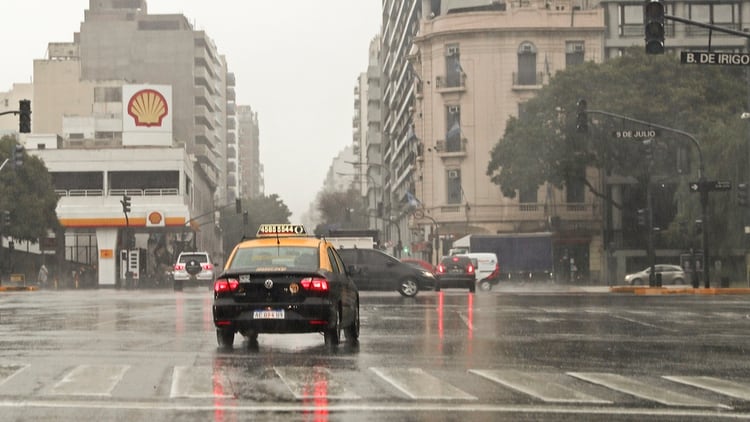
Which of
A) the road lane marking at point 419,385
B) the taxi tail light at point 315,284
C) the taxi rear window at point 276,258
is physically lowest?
the road lane marking at point 419,385

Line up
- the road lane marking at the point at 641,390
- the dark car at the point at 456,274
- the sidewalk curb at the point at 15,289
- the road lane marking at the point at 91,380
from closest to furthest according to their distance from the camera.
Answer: the road lane marking at the point at 641,390
the road lane marking at the point at 91,380
the dark car at the point at 456,274
the sidewalk curb at the point at 15,289

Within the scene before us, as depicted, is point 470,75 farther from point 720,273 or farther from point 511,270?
point 720,273

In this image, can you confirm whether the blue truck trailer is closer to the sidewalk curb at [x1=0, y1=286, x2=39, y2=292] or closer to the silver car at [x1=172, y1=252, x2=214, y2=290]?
the silver car at [x1=172, y1=252, x2=214, y2=290]

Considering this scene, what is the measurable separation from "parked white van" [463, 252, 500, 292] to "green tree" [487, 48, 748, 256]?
14.7 metres

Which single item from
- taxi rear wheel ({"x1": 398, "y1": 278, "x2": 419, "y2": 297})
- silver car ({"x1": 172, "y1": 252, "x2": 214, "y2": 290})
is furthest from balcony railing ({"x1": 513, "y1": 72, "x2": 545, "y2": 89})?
taxi rear wheel ({"x1": 398, "y1": 278, "x2": 419, "y2": 297})

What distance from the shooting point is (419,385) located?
38.0 ft

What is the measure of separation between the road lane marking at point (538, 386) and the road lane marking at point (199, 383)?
2822 millimetres

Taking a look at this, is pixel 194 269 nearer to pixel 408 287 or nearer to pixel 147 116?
pixel 408 287

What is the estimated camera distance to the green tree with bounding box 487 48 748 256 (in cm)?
6316

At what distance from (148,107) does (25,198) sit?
15338 millimetres

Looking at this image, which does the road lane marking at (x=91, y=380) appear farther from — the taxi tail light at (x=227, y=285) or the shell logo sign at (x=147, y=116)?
the shell logo sign at (x=147, y=116)

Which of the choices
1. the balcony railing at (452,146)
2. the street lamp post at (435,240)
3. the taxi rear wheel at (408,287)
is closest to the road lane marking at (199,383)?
the taxi rear wheel at (408,287)

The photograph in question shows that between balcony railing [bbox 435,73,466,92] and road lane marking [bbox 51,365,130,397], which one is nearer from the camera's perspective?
road lane marking [bbox 51,365,130,397]

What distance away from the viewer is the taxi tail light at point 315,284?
15750 mm
